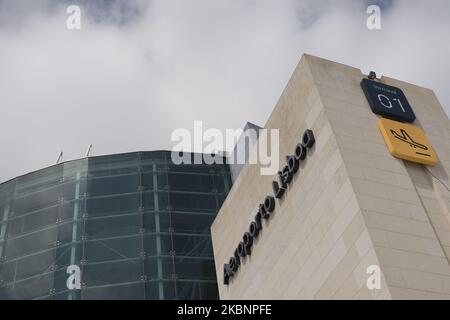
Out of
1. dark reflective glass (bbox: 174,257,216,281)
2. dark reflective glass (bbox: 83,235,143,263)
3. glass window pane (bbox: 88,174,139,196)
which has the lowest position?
dark reflective glass (bbox: 174,257,216,281)

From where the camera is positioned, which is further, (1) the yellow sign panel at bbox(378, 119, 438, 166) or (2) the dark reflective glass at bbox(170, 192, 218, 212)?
(2) the dark reflective glass at bbox(170, 192, 218, 212)

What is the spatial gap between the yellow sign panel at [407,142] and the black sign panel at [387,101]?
46 centimetres

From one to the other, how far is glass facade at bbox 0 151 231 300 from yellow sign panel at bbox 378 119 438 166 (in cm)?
1494

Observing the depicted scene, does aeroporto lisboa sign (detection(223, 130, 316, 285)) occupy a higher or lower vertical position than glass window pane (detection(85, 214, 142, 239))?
lower

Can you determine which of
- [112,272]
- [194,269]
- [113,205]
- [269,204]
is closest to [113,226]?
[113,205]

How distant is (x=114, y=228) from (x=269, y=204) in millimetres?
12900

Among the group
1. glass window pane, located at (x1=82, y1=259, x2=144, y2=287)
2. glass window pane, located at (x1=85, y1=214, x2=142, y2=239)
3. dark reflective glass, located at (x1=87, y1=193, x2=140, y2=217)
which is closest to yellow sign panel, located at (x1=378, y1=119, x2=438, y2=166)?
glass window pane, located at (x1=82, y1=259, x2=144, y2=287)

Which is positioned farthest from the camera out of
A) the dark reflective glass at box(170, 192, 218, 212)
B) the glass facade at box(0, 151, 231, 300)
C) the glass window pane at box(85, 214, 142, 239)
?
the dark reflective glass at box(170, 192, 218, 212)

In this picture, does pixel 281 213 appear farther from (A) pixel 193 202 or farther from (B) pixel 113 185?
(B) pixel 113 185

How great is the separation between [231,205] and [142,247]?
677cm

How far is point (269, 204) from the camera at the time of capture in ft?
84.7

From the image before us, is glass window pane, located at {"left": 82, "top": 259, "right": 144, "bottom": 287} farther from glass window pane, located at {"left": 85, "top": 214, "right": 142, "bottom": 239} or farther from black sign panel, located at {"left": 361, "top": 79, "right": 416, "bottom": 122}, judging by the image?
black sign panel, located at {"left": 361, "top": 79, "right": 416, "bottom": 122}

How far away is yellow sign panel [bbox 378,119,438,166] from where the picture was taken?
73.0 ft

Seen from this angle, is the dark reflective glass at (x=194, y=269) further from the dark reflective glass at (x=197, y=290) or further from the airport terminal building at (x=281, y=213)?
the dark reflective glass at (x=197, y=290)
